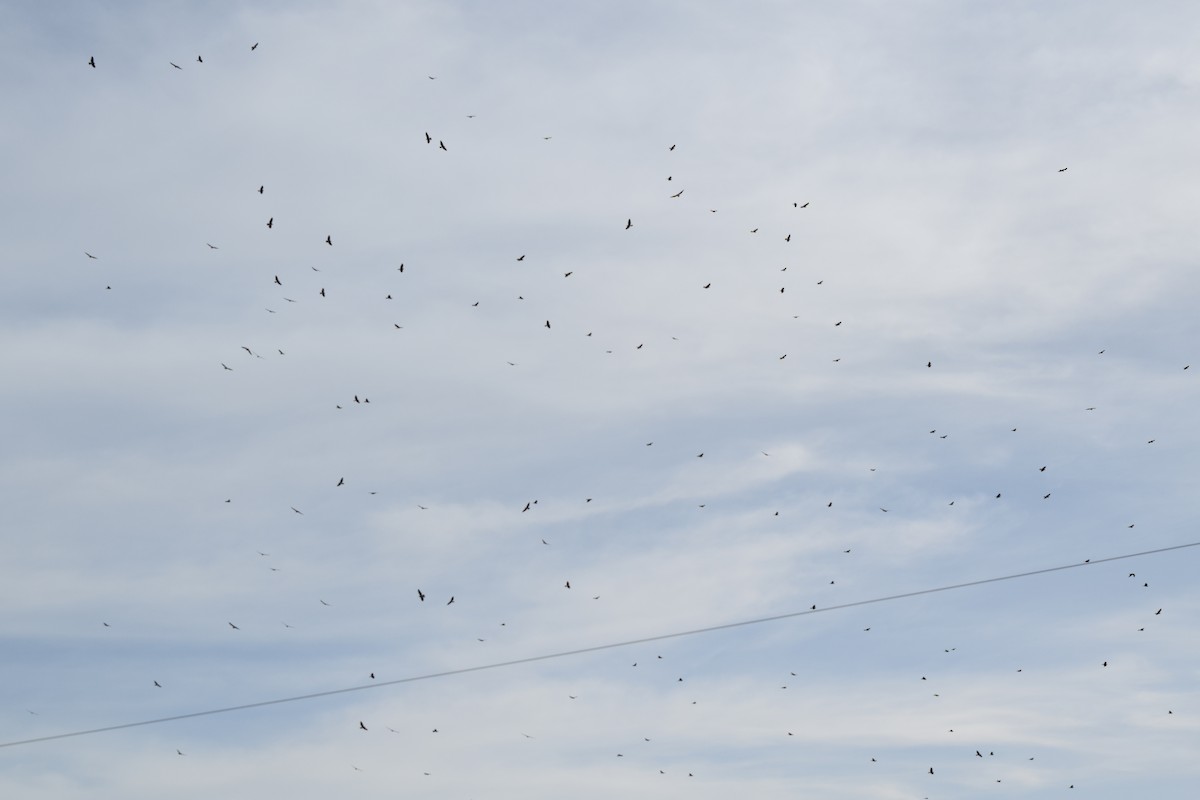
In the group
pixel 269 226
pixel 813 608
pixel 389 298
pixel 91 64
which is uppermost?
pixel 91 64

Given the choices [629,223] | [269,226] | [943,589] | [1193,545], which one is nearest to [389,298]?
[269,226]

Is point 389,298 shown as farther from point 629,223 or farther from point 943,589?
point 943,589

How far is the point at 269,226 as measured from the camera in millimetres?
42531

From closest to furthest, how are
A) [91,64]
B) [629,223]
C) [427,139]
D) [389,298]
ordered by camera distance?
[91,64] < [427,139] < [389,298] < [629,223]

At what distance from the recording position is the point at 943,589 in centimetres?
5291

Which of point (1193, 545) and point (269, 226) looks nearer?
point (269, 226)

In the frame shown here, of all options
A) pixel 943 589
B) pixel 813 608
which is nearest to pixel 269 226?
pixel 813 608

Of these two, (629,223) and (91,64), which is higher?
(91,64)

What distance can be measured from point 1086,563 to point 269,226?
190 ft

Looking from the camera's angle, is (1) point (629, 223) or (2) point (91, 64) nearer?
(2) point (91, 64)

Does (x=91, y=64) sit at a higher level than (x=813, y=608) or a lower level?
higher

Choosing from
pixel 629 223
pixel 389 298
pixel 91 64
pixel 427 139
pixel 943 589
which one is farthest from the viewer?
pixel 943 589

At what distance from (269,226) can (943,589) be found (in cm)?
5184

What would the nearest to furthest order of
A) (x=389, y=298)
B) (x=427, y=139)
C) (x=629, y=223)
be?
1. (x=427, y=139)
2. (x=389, y=298)
3. (x=629, y=223)
